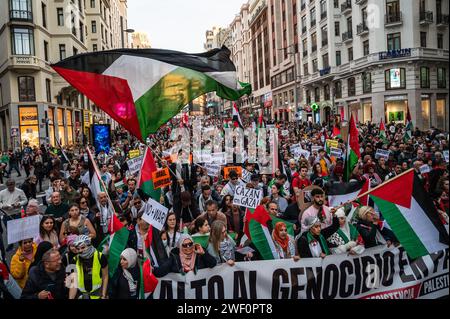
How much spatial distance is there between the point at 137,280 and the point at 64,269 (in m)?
0.90

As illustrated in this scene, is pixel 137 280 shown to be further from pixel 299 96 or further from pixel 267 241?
pixel 299 96

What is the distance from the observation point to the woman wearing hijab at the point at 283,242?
17.1 feet

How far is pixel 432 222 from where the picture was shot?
4.46 meters

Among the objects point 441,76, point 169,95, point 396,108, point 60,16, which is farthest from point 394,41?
point 169,95

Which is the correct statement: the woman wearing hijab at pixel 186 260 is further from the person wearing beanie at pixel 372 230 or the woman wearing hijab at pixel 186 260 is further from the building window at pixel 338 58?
the building window at pixel 338 58

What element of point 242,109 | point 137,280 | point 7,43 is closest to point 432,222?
point 137,280

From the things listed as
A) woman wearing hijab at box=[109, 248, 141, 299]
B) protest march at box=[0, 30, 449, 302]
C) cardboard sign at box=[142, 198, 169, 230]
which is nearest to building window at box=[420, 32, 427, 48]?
protest march at box=[0, 30, 449, 302]

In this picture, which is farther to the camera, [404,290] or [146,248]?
[146,248]

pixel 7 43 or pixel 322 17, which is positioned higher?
pixel 322 17

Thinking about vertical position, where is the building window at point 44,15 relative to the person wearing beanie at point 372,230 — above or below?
above

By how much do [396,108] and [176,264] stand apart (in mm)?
35999

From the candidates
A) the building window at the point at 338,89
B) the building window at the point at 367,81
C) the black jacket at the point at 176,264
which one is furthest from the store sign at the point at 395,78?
the black jacket at the point at 176,264

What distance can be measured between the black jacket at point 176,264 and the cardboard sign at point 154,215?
0.53 metres

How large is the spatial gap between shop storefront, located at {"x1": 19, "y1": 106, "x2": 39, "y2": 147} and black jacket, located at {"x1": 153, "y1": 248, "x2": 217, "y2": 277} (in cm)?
3289
